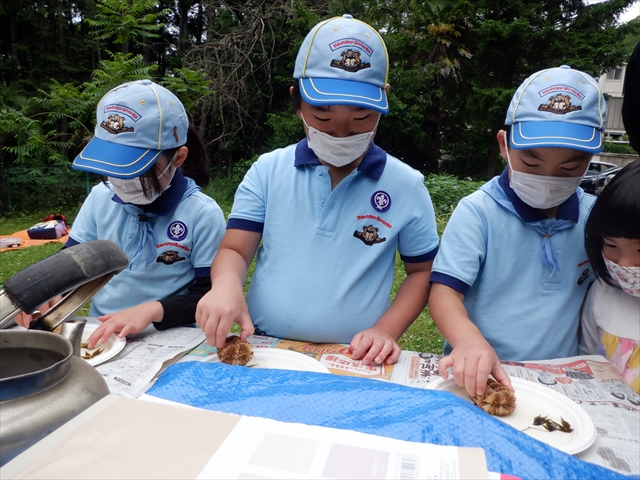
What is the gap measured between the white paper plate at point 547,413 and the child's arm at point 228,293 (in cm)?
56

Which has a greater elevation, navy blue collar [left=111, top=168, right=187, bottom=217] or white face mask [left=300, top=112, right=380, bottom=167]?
white face mask [left=300, top=112, right=380, bottom=167]

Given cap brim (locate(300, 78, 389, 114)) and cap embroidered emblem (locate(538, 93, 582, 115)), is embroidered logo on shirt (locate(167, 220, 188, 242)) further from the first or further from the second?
cap embroidered emblem (locate(538, 93, 582, 115))

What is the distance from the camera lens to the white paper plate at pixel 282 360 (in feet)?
4.23

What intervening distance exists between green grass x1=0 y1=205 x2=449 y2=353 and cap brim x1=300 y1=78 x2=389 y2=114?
4.62 feet

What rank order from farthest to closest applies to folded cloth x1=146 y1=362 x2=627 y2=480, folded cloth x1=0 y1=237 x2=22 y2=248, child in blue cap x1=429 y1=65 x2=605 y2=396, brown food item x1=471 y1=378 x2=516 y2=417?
folded cloth x1=0 y1=237 x2=22 y2=248 → child in blue cap x1=429 y1=65 x2=605 y2=396 → brown food item x1=471 y1=378 x2=516 y2=417 → folded cloth x1=146 y1=362 x2=627 y2=480

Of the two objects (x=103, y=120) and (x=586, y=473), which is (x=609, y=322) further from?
(x=103, y=120)

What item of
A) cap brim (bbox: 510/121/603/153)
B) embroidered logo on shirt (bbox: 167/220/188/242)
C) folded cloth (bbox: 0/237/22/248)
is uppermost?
cap brim (bbox: 510/121/603/153)

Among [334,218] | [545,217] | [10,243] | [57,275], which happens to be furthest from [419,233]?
[10,243]

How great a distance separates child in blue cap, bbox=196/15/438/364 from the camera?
60.2 inches

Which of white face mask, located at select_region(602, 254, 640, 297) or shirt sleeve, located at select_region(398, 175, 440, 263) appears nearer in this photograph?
white face mask, located at select_region(602, 254, 640, 297)

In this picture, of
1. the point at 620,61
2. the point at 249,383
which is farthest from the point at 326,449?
the point at 620,61

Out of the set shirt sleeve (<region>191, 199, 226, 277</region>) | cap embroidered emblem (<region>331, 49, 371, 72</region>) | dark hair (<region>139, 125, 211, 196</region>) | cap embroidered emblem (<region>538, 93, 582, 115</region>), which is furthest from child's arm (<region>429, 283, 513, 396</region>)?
dark hair (<region>139, 125, 211, 196</region>)

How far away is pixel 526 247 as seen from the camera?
1569 millimetres

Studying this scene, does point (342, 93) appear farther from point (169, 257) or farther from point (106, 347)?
point (106, 347)
